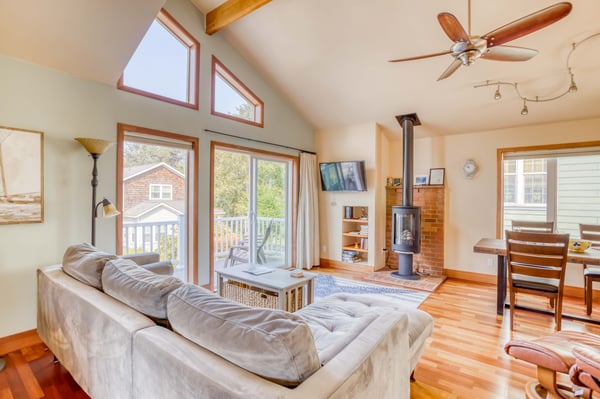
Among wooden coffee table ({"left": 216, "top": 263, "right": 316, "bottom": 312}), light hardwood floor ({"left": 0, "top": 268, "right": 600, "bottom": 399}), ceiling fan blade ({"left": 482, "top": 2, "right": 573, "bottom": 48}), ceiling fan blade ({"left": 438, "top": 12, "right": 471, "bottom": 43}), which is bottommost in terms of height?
light hardwood floor ({"left": 0, "top": 268, "right": 600, "bottom": 399})

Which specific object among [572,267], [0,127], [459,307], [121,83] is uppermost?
[121,83]

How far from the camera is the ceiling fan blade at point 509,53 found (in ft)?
7.43

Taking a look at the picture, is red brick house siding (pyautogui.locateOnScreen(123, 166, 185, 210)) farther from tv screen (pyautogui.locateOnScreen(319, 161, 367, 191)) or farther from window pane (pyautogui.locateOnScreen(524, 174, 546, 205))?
window pane (pyautogui.locateOnScreen(524, 174, 546, 205))

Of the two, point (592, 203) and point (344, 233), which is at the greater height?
point (592, 203)

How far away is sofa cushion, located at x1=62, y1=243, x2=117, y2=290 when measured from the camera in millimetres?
1725

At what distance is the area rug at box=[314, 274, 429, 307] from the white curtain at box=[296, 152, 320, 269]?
0.65 meters

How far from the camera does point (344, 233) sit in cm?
513

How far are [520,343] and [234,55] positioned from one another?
4.28 m

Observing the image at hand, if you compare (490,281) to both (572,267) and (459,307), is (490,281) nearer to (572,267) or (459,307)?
(572,267)

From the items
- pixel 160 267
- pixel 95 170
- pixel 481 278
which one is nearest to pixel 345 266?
pixel 481 278

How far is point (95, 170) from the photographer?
2.65m

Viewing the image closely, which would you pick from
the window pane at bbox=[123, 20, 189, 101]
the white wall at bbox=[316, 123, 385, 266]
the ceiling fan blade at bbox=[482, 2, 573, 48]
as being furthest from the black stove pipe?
the window pane at bbox=[123, 20, 189, 101]

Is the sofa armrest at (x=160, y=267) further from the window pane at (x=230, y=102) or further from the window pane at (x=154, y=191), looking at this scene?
the window pane at (x=230, y=102)

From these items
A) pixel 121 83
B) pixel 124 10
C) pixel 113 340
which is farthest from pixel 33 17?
pixel 113 340
